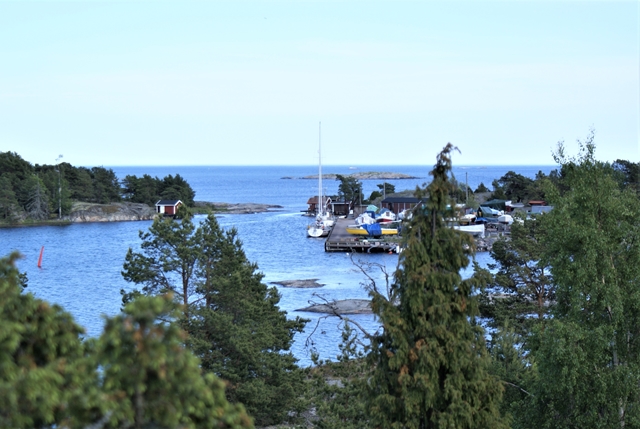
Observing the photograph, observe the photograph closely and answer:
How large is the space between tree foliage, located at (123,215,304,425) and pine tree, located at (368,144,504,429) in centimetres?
858

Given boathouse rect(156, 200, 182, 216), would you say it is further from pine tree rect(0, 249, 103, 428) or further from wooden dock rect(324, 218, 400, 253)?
pine tree rect(0, 249, 103, 428)

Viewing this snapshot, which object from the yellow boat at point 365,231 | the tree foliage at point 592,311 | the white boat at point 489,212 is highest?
the tree foliage at point 592,311

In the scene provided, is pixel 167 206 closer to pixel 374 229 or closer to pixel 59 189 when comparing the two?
pixel 59 189

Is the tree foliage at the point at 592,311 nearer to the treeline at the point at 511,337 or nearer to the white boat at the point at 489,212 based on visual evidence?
the treeline at the point at 511,337

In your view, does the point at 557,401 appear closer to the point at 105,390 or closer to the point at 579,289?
the point at 579,289

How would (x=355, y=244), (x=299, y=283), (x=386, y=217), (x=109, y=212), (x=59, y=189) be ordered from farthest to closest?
(x=109, y=212), (x=59, y=189), (x=386, y=217), (x=355, y=244), (x=299, y=283)

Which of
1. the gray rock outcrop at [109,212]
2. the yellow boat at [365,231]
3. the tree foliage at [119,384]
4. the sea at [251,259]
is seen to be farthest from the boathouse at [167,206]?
the tree foliage at [119,384]

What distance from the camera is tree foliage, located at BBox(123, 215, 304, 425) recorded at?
773 inches

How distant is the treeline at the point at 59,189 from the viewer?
101 m

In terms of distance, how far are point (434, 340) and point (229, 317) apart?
10359 millimetres

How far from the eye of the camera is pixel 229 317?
20.1 m

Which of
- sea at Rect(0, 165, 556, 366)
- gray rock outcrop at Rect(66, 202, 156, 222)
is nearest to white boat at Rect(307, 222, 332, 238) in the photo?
sea at Rect(0, 165, 556, 366)

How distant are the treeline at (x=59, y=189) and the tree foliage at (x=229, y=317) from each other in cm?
8353

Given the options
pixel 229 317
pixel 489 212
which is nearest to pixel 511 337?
pixel 229 317
